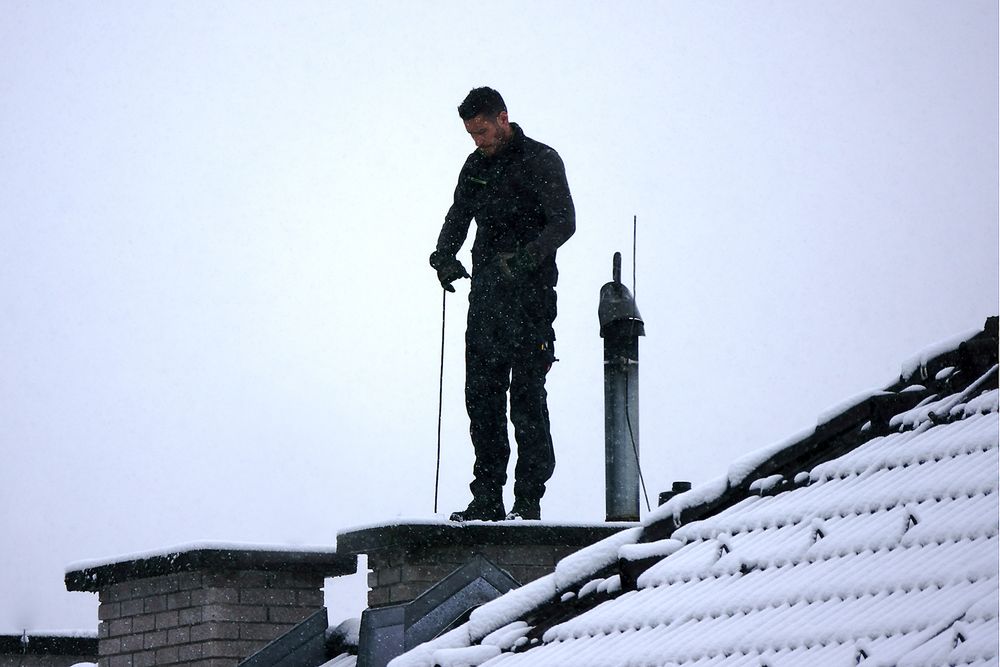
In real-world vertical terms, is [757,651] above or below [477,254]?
below

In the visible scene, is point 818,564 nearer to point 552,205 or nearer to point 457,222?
point 552,205

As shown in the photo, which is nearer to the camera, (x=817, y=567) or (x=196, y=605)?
(x=817, y=567)

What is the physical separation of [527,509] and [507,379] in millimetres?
648

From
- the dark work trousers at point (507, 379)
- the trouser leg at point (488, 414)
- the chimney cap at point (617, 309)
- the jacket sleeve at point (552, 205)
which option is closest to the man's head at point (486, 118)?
the jacket sleeve at point (552, 205)

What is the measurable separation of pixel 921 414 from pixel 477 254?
120 inches

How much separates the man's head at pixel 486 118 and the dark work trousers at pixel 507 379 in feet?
2.20

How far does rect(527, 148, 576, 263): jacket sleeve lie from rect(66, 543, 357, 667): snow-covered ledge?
1.87 m

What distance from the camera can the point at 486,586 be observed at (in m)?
6.68

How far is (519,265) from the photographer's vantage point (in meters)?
7.64

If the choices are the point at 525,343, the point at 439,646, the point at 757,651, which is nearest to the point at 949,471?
the point at 757,651

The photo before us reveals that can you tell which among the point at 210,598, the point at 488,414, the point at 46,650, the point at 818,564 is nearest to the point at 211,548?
the point at 210,598

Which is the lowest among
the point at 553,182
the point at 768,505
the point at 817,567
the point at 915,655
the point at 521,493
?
the point at 915,655

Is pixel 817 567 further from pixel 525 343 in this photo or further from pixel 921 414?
pixel 525 343

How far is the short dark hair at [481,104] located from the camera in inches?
302
